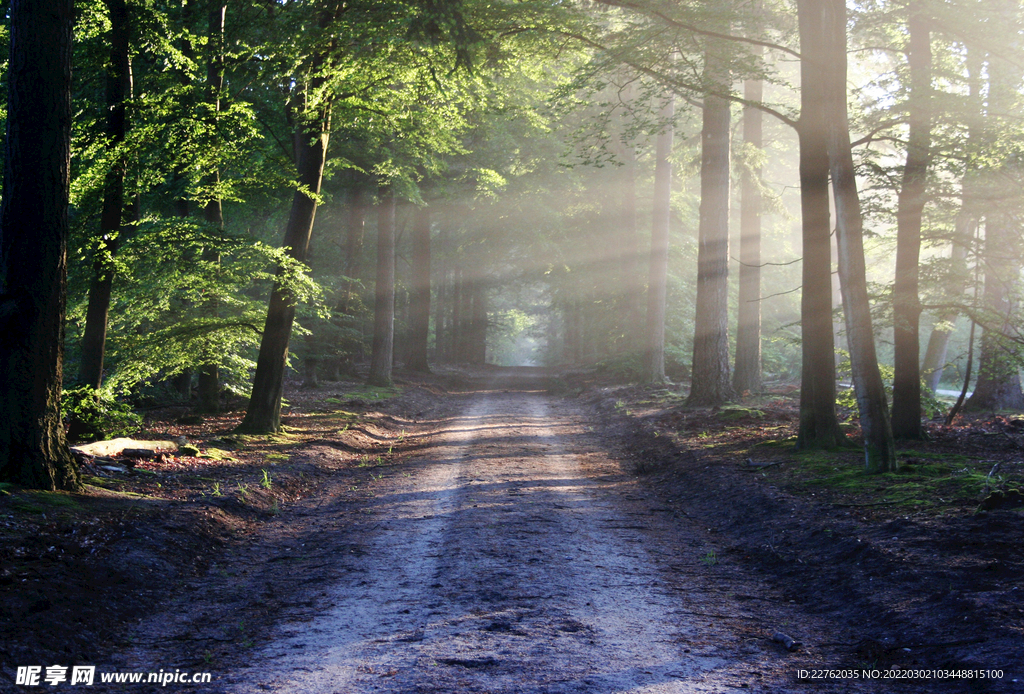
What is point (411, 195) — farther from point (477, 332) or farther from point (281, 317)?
Answer: point (477, 332)

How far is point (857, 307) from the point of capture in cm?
858

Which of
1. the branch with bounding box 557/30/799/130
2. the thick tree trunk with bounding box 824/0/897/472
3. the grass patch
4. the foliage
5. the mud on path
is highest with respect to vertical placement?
the branch with bounding box 557/30/799/130

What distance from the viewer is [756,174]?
18984mm

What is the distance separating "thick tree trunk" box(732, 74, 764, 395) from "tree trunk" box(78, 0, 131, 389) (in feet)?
47.5

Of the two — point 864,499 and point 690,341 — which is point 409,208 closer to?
point 690,341

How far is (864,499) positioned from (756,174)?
13859 millimetres

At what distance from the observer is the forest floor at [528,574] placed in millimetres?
3969

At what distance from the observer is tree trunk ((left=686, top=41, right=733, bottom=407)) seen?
1596cm

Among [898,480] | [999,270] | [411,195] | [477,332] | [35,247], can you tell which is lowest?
[898,480]

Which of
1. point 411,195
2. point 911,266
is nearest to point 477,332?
point 411,195

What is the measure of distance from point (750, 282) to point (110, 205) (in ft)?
51.4

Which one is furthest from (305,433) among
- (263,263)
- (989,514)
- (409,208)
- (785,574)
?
(409,208)

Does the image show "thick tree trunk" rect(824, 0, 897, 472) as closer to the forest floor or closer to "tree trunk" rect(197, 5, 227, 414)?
the forest floor

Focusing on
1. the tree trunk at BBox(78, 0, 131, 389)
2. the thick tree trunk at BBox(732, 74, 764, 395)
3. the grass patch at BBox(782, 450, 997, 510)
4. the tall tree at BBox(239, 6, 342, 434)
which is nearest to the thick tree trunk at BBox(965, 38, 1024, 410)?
the grass patch at BBox(782, 450, 997, 510)
